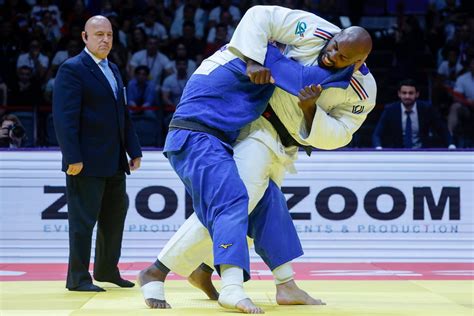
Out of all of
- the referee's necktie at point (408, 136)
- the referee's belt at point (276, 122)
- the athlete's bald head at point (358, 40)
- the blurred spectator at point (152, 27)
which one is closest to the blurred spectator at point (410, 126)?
the referee's necktie at point (408, 136)

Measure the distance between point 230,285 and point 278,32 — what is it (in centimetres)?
128

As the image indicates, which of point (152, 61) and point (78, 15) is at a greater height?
point (78, 15)

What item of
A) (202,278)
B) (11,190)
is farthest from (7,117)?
(202,278)

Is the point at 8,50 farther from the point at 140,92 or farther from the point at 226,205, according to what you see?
the point at 226,205

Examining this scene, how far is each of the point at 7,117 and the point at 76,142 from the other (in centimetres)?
370

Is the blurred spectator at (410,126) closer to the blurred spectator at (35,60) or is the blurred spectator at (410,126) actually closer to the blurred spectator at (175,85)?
the blurred spectator at (175,85)

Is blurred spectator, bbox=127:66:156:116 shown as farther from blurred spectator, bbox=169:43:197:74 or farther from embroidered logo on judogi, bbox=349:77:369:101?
embroidered logo on judogi, bbox=349:77:369:101

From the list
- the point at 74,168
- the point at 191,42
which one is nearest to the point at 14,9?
the point at 191,42

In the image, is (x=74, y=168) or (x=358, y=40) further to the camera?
(x=74, y=168)

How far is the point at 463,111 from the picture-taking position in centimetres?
1048

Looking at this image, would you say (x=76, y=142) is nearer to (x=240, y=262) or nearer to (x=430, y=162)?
(x=240, y=262)

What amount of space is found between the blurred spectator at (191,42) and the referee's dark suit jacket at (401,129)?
130 inches

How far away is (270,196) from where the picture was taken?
461cm

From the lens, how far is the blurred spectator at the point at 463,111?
33.0 feet
